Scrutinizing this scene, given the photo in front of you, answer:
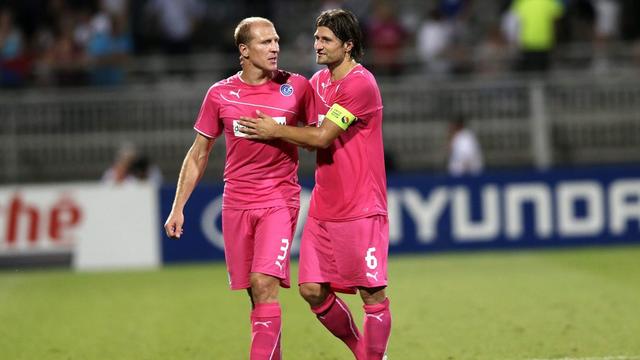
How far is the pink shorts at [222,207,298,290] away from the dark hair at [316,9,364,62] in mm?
1144

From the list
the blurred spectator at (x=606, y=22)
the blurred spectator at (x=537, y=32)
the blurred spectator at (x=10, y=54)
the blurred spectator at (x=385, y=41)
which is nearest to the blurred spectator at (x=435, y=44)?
the blurred spectator at (x=385, y=41)

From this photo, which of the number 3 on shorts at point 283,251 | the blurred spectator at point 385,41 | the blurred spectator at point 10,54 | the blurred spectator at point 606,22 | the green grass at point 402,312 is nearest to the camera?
the number 3 on shorts at point 283,251

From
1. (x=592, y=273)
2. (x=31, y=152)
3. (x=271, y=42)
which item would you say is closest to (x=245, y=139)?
(x=271, y=42)

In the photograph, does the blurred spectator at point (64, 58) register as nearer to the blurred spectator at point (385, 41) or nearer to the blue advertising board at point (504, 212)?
the blue advertising board at point (504, 212)

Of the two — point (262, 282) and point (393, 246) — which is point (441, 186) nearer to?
point (393, 246)

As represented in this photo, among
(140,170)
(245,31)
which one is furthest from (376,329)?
(140,170)

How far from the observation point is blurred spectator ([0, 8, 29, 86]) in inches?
706

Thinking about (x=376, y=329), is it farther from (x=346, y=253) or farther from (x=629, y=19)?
(x=629, y=19)

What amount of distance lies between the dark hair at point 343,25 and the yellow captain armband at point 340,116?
435mm

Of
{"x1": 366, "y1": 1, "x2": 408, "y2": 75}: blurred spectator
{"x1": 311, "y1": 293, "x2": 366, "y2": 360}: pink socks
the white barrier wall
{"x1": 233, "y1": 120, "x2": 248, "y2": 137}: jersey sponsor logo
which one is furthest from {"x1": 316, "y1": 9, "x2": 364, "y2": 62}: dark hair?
{"x1": 366, "y1": 1, "x2": 408, "y2": 75}: blurred spectator

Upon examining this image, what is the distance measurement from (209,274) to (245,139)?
7.74m

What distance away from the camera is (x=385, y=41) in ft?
61.6

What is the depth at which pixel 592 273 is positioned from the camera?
44.5ft

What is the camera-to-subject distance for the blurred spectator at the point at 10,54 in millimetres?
17938
